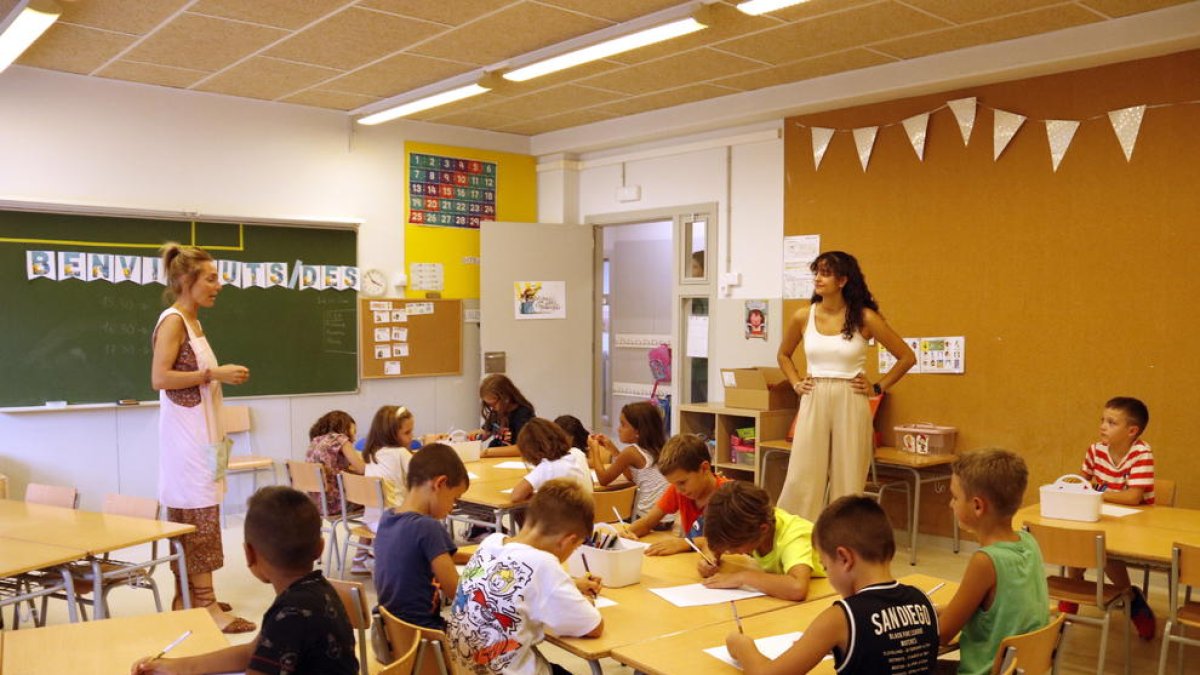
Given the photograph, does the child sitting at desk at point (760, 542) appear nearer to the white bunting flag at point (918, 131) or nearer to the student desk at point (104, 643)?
the student desk at point (104, 643)

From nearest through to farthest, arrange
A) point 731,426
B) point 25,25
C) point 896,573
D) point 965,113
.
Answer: point 25,25, point 896,573, point 965,113, point 731,426

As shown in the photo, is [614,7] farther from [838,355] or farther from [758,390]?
[758,390]

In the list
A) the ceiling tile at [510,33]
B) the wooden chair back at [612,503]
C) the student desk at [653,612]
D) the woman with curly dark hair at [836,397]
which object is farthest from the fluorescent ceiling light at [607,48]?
the student desk at [653,612]

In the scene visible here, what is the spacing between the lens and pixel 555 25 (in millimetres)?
5195

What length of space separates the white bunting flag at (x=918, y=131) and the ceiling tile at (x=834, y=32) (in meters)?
0.80

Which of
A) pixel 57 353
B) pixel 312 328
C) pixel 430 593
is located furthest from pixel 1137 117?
pixel 57 353

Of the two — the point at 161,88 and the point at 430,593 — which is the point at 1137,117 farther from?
the point at 161,88

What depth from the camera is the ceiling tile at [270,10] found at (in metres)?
4.82

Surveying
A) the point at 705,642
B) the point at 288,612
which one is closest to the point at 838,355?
the point at 705,642

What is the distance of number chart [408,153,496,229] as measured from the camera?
788cm

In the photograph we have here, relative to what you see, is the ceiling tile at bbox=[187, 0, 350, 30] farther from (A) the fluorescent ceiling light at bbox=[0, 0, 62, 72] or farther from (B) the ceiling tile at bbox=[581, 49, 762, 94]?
(B) the ceiling tile at bbox=[581, 49, 762, 94]

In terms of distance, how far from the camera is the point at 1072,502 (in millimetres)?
3756

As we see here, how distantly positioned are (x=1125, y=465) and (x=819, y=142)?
311 cm

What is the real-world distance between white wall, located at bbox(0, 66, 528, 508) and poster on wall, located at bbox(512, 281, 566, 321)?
0.50m
